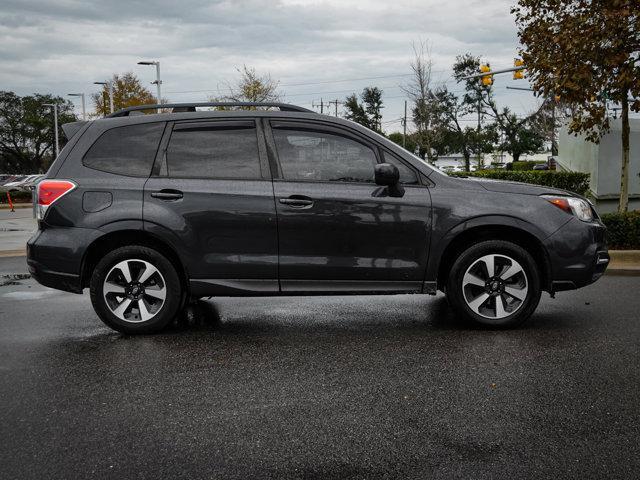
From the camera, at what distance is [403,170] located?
18.1ft

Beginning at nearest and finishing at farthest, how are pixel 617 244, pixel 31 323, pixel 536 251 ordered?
pixel 536 251
pixel 31 323
pixel 617 244

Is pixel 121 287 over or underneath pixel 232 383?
over

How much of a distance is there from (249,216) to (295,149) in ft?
2.30

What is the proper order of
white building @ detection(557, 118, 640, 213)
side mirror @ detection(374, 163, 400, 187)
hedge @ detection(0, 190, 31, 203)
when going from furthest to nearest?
hedge @ detection(0, 190, 31, 203), white building @ detection(557, 118, 640, 213), side mirror @ detection(374, 163, 400, 187)

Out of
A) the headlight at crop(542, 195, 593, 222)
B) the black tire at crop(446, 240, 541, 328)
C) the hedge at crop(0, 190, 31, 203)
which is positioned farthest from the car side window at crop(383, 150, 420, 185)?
the hedge at crop(0, 190, 31, 203)

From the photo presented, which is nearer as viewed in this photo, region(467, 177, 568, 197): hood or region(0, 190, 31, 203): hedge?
region(467, 177, 568, 197): hood

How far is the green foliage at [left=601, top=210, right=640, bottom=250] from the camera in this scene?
974 cm

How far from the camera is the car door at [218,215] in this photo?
5371 mm

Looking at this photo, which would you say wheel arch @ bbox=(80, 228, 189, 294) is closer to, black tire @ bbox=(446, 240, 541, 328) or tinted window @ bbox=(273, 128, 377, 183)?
tinted window @ bbox=(273, 128, 377, 183)

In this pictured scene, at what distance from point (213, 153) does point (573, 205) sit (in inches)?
122

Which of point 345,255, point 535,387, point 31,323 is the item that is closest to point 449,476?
point 535,387

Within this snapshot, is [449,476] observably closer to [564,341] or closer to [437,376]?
[437,376]

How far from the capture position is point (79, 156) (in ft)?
18.2

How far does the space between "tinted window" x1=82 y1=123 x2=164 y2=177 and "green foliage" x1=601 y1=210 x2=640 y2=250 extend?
23.2ft
